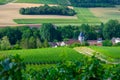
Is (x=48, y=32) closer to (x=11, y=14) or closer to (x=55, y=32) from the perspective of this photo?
(x=55, y=32)

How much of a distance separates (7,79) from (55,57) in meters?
26.2

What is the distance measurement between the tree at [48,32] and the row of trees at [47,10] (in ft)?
36.6

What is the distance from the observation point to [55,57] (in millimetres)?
31578

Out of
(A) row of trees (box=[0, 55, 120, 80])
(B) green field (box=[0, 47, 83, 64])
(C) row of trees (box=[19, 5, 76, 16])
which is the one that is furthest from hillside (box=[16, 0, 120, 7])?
(A) row of trees (box=[0, 55, 120, 80])

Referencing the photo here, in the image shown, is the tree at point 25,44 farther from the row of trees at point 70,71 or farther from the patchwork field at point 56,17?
the row of trees at point 70,71

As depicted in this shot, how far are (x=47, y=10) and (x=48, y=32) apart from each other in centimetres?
1308

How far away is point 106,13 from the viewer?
212 ft

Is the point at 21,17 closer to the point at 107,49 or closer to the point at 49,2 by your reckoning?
the point at 49,2

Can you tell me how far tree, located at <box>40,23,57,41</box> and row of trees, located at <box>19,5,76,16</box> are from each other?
11.2 metres

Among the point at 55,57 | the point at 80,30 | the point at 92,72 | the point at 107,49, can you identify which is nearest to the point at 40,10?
the point at 80,30

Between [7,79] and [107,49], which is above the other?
[7,79]

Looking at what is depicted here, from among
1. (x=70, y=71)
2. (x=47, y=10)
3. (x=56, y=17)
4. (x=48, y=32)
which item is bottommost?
(x=56, y=17)

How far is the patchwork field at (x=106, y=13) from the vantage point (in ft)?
203

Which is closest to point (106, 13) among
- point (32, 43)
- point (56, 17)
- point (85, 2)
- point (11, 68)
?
point (85, 2)
